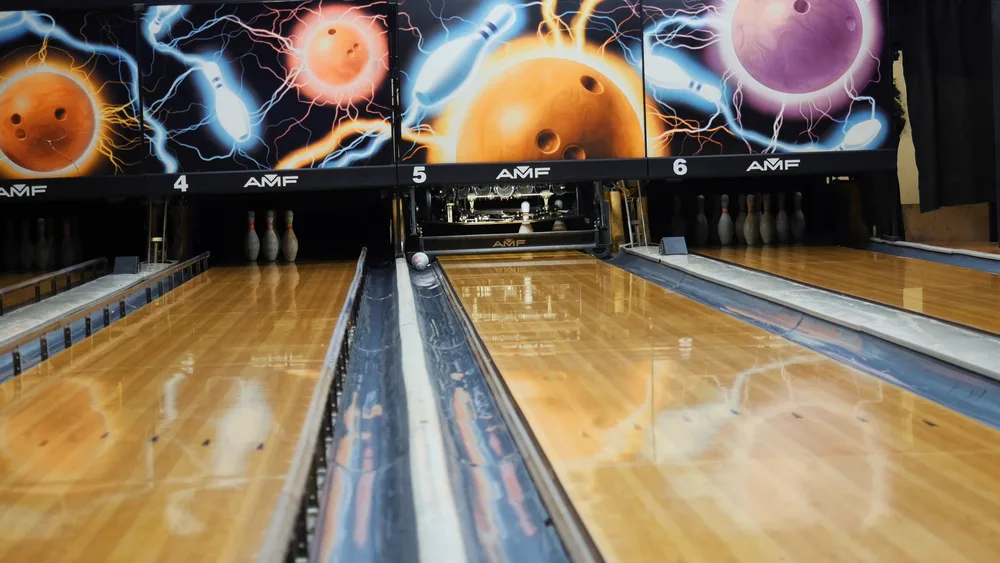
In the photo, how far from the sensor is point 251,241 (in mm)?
6500

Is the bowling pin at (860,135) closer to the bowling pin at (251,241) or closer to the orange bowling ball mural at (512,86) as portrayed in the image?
the orange bowling ball mural at (512,86)

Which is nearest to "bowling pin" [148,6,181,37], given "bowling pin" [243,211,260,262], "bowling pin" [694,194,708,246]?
"bowling pin" [243,211,260,262]

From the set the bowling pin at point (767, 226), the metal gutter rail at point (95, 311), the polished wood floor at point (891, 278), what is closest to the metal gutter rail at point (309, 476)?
the metal gutter rail at point (95, 311)

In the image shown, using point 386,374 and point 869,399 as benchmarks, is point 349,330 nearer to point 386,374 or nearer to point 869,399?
point 386,374

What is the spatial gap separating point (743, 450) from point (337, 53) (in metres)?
4.40

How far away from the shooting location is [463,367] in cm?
326

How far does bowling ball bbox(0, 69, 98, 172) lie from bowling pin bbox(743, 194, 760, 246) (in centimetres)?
402

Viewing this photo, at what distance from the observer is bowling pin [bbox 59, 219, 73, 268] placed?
20.8ft

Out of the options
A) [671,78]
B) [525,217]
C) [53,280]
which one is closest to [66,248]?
[53,280]

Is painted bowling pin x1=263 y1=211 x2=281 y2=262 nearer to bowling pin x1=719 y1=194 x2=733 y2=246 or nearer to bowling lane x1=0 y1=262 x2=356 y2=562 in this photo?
bowling lane x1=0 y1=262 x2=356 y2=562

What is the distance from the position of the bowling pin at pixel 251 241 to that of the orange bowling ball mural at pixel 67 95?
0.90 metres

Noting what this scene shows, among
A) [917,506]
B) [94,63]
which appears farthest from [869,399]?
[94,63]

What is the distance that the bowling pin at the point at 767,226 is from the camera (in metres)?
6.63

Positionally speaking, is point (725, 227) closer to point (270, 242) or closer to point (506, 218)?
point (506, 218)
